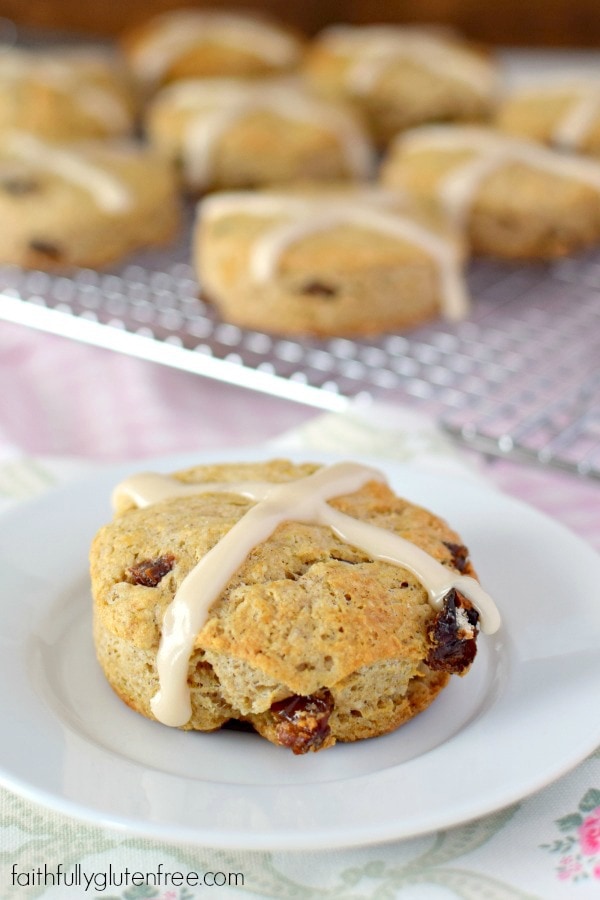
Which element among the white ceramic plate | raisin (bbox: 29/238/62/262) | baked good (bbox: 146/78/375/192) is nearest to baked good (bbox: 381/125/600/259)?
baked good (bbox: 146/78/375/192)

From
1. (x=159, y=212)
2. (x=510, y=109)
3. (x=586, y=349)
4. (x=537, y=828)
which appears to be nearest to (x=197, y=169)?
(x=159, y=212)

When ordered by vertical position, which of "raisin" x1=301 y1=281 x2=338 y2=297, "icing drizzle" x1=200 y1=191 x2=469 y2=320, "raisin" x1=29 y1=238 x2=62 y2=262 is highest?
"icing drizzle" x1=200 y1=191 x2=469 y2=320

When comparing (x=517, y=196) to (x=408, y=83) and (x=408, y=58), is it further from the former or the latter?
(x=408, y=58)

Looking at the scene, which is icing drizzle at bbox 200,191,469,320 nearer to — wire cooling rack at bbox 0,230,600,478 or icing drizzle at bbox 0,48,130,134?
wire cooling rack at bbox 0,230,600,478

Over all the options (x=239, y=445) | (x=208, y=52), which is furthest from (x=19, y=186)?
(x=208, y=52)

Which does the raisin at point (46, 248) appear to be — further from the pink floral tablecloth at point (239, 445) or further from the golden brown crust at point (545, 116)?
the golden brown crust at point (545, 116)

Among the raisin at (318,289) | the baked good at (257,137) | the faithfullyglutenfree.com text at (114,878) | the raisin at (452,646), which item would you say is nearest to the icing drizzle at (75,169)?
the baked good at (257,137)
